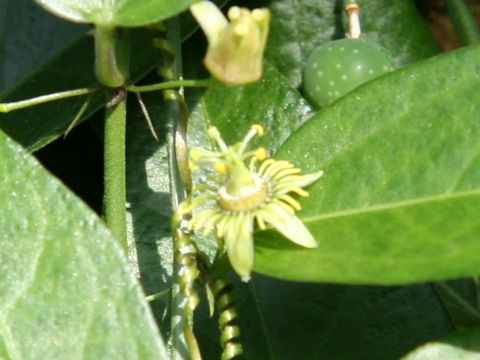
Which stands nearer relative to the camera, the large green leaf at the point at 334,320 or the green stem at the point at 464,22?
the large green leaf at the point at 334,320

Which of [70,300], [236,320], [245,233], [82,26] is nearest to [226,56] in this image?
[245,233]

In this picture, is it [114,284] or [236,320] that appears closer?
[114,284]

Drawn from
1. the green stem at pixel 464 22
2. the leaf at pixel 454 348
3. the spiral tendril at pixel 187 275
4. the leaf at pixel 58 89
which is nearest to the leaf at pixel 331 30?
the green stem at pixel 464 22

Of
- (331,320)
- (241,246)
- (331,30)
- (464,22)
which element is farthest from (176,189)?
(464,22)

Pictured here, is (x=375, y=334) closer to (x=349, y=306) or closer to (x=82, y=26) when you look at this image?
(x=349, y=306)

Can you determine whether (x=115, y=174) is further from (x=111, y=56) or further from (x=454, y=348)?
(x=454, y=348)

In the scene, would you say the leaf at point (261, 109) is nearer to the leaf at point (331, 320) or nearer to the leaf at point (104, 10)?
the leaf at point (331, 320)

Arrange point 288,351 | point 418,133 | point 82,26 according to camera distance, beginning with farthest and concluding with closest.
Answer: point 82,26, point 288,351, point 418,133
